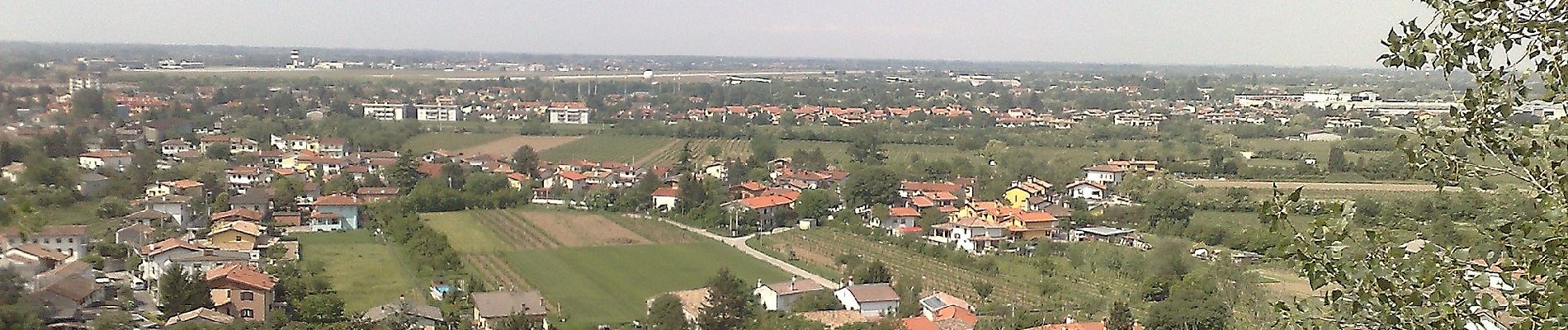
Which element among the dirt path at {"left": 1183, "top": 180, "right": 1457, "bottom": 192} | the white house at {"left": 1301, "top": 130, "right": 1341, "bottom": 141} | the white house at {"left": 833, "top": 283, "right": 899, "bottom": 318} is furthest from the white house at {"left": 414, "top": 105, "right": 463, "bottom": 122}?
the white house at {"left": 833, "top": 283, "right": 899, "bottom": 318}

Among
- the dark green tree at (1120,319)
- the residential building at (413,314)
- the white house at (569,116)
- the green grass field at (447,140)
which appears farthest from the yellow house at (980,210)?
the white house at (569,116)

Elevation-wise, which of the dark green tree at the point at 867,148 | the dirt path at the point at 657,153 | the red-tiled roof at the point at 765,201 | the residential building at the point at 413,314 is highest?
the dark green tree at the point at 867,148

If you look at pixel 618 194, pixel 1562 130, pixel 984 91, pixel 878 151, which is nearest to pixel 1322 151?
pixel 878 151

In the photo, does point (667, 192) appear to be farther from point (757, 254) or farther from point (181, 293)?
point (181, 293)

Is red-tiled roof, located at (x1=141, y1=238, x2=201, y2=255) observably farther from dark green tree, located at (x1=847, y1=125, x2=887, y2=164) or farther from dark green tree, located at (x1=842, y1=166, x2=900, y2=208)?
dark green tree, located at (x1=847, y1=125, x2=887, y2=164)

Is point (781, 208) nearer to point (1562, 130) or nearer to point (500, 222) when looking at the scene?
point (500, 222)

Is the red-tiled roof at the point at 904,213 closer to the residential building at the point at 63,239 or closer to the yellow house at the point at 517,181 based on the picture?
the yellow house at the point at 517,181

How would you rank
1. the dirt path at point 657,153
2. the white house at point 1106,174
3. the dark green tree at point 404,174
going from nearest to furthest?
the dark green tree at point 404,174
the white house at point 1106,174
the dirt path at point 657,153
